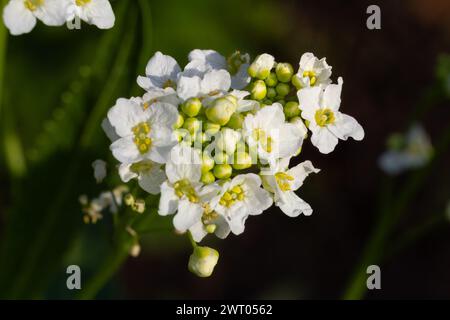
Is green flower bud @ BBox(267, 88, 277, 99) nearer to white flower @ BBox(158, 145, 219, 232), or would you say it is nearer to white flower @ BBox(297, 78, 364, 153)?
white flower @ BBox(297, 78, 364, 153)

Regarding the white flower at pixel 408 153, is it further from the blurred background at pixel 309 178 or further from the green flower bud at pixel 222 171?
the green flower bud at pixel 222 171

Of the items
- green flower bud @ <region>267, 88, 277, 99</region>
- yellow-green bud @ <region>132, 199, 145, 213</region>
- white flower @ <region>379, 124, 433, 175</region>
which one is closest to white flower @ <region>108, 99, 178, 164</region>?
yellow-green bud @ <region>132, 199, 145, 213</region>

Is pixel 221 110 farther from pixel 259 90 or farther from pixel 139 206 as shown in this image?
pixel 139 206

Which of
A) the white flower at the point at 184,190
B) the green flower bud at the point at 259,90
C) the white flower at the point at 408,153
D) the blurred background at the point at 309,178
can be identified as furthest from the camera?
the white flower at the point at 408,153

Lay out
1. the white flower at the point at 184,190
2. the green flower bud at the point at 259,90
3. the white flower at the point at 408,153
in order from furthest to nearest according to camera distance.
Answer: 1. the white flower at the point at 408,153
2. the green flower bud at the point at 259,90
3. the white flower at the point at 184,190

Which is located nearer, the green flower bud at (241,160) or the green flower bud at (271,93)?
the green flower bud at (241,160)

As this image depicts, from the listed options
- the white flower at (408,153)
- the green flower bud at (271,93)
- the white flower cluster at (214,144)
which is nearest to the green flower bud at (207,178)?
the white flower cluster at (214,144)

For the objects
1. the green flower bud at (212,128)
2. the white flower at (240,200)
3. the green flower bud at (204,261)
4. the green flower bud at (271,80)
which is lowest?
the green flower bud at (204,261)
